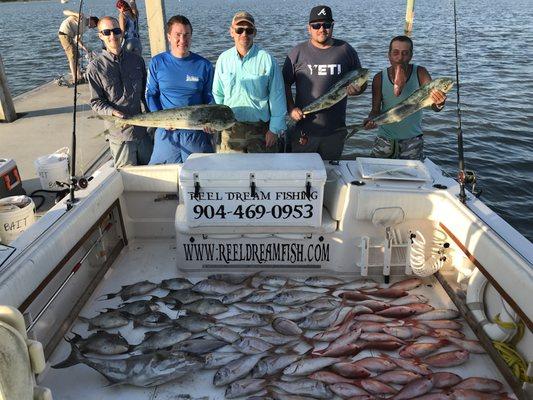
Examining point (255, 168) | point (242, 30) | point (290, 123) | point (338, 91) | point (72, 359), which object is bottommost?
point (72, 359)

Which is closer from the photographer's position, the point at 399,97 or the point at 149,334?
the point at 149,334

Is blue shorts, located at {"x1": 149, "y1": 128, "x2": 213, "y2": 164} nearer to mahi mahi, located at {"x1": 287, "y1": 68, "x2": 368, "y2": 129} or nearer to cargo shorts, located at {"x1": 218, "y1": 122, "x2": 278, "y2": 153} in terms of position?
cargo shorts, located at {"x1": 218, "y1": 122, "x2": 278, "y2": 153}

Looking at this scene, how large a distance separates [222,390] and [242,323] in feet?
2.17

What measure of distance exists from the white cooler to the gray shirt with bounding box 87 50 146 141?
1.48 metres

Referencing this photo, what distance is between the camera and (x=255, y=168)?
3889mm

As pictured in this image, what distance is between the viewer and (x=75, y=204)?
3.81m

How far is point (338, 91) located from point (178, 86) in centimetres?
167

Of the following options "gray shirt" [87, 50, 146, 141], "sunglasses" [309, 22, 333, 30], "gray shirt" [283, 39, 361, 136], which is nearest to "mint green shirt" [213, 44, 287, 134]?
"gray shirt" [283, 39, 361, 136]

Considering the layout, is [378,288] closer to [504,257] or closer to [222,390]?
[504,257]

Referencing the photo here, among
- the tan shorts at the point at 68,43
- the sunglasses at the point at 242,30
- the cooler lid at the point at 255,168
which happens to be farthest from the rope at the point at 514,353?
the tan shorts at the point at 68,43

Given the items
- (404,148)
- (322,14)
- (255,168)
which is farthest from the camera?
(404,148)

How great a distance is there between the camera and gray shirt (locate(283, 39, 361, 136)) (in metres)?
4.68

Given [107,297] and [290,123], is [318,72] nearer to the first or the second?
[290,123]

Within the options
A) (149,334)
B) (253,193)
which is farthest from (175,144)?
(149,334)
